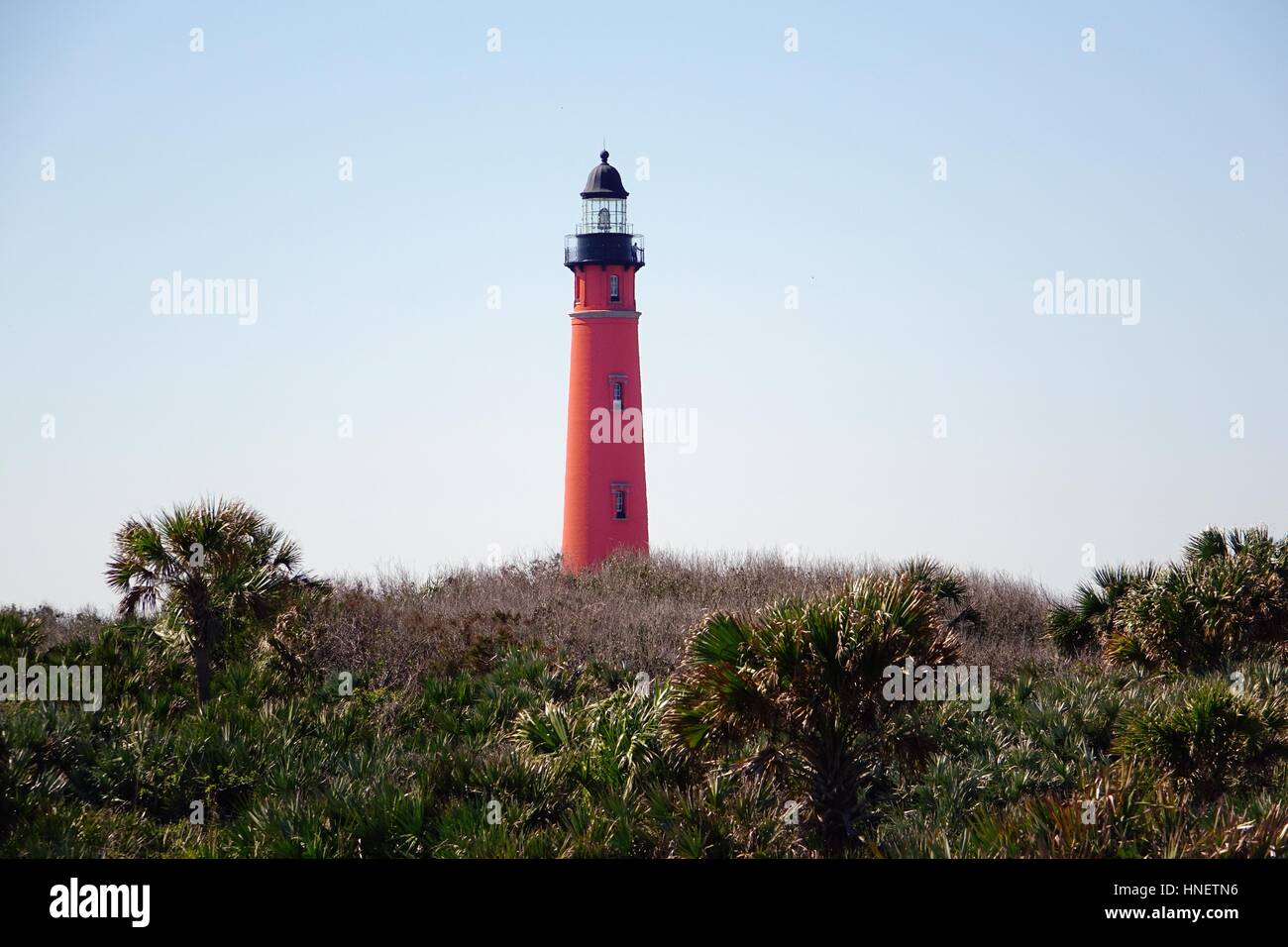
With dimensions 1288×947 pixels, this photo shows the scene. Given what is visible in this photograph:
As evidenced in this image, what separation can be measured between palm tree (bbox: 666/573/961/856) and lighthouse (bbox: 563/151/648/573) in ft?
77.3

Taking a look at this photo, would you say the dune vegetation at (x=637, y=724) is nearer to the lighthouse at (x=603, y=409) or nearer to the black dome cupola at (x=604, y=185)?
the lighthouse at (x=603, y=409)

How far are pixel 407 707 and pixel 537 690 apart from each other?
74.2 inches

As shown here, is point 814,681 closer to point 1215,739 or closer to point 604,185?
point 1215,739

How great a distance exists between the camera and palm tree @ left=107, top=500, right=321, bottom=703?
18.5 meters

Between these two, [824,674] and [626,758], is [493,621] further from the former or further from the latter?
[824,674]

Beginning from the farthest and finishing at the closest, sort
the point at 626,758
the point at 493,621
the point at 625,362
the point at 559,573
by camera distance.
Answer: the point at 625,362 → the point at 559,573 → the point at 493,621 → the point at 626,758

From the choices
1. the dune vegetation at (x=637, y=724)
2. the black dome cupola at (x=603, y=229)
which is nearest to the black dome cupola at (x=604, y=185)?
the black dome cupola at (x=603, y=229)

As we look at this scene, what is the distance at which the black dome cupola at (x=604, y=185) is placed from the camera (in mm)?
37406

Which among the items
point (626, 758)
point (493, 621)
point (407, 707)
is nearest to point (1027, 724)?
point (626, 758)

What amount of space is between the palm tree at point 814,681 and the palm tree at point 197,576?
8.88 meters

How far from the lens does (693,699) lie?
12086mm

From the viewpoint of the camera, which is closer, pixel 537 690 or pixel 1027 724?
pixel 1027 724

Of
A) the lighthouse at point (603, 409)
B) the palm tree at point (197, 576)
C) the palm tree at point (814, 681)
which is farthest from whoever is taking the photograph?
the lighthouse at point (603, 409)

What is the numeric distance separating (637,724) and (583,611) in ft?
32.2
